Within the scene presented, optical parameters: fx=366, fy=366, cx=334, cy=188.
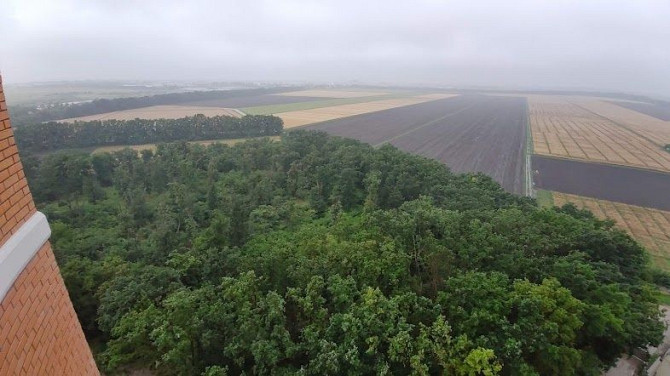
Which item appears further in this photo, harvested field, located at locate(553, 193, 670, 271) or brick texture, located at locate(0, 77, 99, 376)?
harvested field, located at locate(553, 193, 670, 271)

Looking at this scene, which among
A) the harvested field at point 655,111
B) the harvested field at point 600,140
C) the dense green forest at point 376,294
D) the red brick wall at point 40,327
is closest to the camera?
the red brick wall at point 40,327

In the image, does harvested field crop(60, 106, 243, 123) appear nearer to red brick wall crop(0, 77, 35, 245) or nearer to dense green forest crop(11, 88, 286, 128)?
dense green forest crop(11, 88, 286, 128)

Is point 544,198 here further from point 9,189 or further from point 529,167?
point 9,189

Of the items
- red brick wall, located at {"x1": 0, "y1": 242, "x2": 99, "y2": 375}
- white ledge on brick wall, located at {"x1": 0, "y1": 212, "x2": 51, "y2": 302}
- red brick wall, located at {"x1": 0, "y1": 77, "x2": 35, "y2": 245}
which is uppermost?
red brick wall, located at {"x1": 0, "y1": 77, "x2": 35, "y2": 245}

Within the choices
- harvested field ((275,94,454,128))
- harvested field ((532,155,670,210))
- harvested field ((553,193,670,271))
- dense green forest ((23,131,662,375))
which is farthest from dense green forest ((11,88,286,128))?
harvested field ((553,193,670,271))

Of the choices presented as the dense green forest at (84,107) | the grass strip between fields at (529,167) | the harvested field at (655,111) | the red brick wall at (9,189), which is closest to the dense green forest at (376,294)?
the red brick wall at (9,189)

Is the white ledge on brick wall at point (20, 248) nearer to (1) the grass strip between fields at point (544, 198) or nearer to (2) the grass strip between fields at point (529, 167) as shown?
(1) the grass strip between fields at point (544, 198)

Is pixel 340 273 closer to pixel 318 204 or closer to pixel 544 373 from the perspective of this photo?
pixel 544 373
